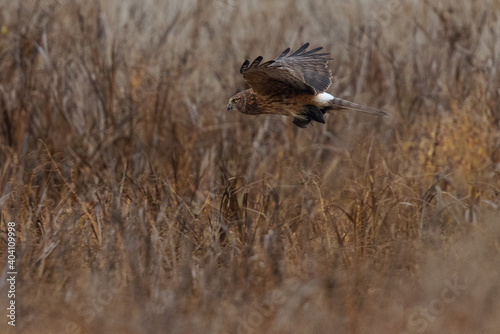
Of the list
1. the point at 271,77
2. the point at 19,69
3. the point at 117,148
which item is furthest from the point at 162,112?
the point at 271,77

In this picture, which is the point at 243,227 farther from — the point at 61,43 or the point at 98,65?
the point at 61,43

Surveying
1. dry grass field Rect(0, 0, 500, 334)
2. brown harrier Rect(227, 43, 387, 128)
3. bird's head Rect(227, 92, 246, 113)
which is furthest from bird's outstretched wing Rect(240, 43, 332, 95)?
dry grass field Rect(0, 0, 500, 334)

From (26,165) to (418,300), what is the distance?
2.28m

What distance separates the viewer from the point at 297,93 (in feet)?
12.0

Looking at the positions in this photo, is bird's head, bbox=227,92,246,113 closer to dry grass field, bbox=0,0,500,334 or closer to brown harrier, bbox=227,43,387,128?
brown harrier, bbox=227,43,387,128

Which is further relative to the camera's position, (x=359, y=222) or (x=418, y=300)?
(x=359, y=222)

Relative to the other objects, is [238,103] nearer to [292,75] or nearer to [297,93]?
[297,93]

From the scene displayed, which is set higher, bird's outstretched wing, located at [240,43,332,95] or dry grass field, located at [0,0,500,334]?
bird's outstretched wing, located at [240,43,332,95]

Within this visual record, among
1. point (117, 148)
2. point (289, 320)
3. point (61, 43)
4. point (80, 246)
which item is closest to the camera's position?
point (289, 320)

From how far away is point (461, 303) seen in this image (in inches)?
112

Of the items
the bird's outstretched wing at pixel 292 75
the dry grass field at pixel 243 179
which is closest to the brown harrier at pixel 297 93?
the bird's outstretched wing at pixel 292 75

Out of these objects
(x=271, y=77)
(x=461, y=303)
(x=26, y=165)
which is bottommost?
(x=461, y=303)

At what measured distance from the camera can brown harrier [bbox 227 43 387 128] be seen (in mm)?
3523

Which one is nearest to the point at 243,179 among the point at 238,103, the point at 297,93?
the point at 238,103
